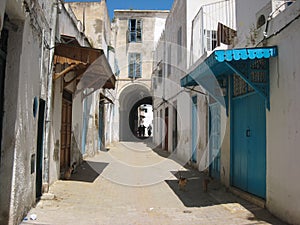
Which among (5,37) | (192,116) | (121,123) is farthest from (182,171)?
(121,123)

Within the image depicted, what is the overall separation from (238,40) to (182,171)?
494 centimetres

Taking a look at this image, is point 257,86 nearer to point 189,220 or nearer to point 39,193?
point 189,220

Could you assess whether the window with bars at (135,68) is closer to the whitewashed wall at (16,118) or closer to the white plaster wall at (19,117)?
the white plaster wall at (19,117)

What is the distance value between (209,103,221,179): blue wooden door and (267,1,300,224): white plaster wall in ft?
10.5

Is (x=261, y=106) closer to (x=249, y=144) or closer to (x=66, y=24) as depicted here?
(x=249, y=144)

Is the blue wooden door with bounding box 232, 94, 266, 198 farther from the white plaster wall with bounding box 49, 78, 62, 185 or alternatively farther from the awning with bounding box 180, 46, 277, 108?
the white plaster wall with bounding box 49, 78, 62, 185

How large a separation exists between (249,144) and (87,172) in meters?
5.46

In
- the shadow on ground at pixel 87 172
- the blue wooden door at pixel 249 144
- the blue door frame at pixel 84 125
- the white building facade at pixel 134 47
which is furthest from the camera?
the white building facade at pixel 134 47

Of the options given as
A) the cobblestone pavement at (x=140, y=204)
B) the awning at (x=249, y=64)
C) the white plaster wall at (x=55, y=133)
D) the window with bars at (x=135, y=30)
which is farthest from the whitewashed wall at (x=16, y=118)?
the window with bars at (x=135, y=30)

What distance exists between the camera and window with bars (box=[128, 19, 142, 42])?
25516 millimetres

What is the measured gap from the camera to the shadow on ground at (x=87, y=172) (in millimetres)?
8962

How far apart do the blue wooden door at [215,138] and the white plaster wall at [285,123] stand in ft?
10.5

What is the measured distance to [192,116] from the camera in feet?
39.1

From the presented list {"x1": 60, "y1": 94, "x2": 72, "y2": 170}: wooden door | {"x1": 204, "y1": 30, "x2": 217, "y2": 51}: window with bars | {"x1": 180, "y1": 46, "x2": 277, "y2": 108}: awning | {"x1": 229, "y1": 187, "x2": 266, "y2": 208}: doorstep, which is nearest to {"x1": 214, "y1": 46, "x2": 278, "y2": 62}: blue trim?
{"x1": 180, "y1": 46, "x2": 277, "y2": 108}: awning
